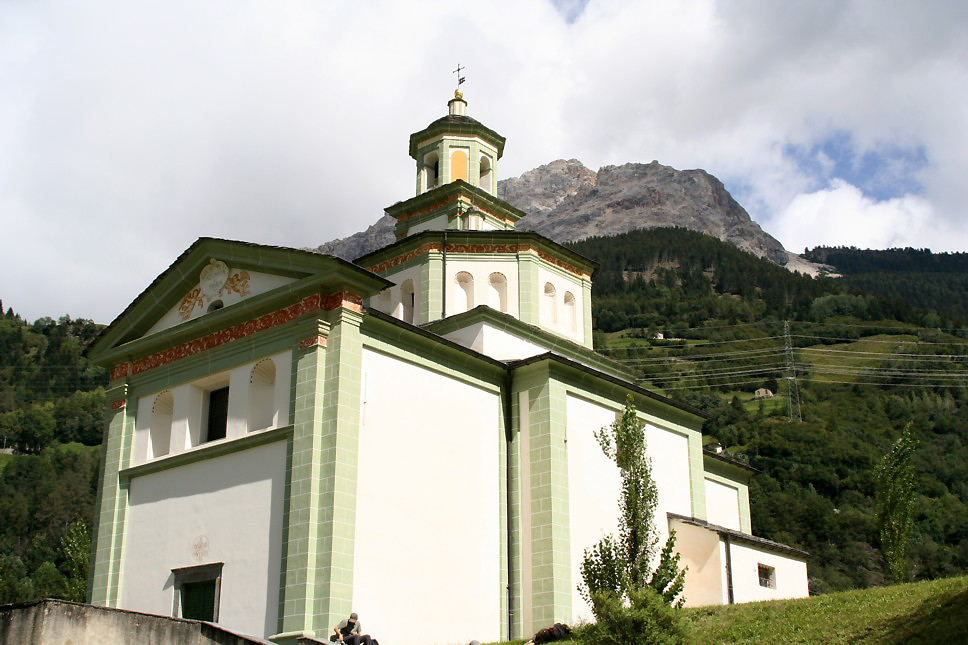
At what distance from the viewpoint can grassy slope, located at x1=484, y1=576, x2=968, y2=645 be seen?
1552 cm

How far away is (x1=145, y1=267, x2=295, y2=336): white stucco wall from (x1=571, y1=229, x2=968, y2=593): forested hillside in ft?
151

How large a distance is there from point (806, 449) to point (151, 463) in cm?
7542

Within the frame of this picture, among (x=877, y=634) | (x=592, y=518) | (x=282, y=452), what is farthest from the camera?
(x=592, y=518)

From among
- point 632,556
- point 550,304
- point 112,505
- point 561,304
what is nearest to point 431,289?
point 550,304

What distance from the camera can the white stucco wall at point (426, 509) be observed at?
19.5 meters

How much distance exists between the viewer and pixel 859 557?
6850cm

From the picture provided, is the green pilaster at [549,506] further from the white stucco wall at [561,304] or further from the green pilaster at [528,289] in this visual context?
the white stucco wall at [561,304]

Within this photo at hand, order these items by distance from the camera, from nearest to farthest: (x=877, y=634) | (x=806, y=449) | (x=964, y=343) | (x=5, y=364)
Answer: (x=877, y=634)
(x=806, y=449)
(x=964, y=343)
(x=5, y=364)

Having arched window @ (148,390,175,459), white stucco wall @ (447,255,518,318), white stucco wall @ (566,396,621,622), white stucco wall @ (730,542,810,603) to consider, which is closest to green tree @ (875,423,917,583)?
white stucco wall @ (730,542,810,603)

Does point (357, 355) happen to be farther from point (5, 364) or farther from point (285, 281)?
point (5, 364)

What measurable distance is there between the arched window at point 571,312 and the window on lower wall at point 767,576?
8244mm

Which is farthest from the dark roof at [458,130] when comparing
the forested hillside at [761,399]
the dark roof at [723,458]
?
the forested hillside at [761,399]

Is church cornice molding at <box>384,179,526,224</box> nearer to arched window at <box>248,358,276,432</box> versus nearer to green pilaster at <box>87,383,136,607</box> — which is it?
arched window at <box>248,358,276,432</box>

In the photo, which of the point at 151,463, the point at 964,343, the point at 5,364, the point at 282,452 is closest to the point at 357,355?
the point at 282,452
